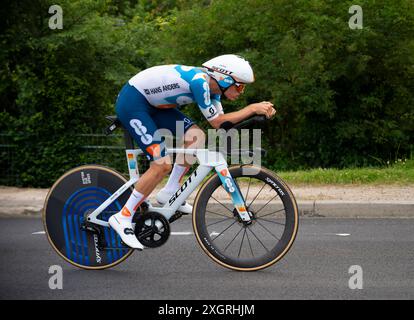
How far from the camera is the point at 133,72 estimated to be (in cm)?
1530

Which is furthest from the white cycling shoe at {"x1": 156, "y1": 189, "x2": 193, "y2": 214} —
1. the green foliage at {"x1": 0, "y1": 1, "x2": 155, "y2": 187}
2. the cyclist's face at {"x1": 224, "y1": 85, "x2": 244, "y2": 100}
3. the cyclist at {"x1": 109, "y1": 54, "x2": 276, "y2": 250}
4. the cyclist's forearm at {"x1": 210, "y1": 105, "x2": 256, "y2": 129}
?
the green foliage at {"x1": 0, "y1": 1, "x2": 155, "y2": 187}

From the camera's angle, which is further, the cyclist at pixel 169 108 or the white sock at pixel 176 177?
the white sock at pixel 176 177

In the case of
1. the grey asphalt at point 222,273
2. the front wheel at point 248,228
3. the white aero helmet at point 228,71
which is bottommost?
the grey asphalt at point 222,273

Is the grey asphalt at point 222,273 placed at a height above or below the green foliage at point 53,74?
below

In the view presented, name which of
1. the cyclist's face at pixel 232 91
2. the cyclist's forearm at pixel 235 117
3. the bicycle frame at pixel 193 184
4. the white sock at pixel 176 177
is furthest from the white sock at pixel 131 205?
the cyclist's face at pixel 232 91

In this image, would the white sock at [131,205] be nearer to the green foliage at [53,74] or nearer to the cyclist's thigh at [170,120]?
the cyclist's thigh at [170,120]

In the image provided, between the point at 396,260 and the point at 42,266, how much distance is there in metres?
3.03

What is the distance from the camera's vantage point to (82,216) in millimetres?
6816

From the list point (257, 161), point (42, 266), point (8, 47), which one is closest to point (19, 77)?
point (8, 47)

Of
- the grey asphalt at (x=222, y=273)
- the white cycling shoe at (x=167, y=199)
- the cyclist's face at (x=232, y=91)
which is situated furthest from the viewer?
the white cycling shoe at (x=167, y=199)

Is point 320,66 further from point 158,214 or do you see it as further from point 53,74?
point 158,214

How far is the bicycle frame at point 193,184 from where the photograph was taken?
258 inches

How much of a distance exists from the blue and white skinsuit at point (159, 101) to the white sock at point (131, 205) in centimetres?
31

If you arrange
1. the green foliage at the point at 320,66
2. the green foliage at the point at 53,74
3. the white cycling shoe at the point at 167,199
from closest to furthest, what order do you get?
the white cycling shoe at the point at 167,199, the green foliage at the point at 53,74, the green foliage at the point at 320,66
